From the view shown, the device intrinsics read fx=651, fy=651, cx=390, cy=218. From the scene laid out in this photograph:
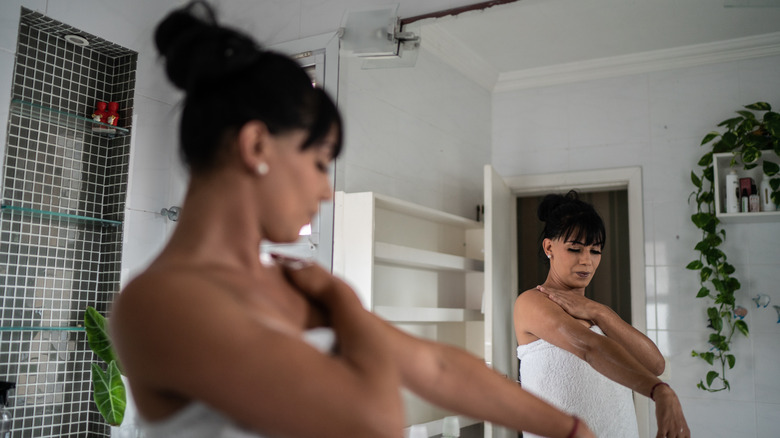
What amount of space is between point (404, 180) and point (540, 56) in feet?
1.11

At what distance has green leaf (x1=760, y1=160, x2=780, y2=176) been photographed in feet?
3.19

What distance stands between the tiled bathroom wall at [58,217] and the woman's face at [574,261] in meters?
1.09

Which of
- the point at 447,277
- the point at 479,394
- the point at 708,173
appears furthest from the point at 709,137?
the point at 479,394

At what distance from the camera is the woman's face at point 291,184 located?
1.53 ft

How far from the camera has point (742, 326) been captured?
3.15 feet

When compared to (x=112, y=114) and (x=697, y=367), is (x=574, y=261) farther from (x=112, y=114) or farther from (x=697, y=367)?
(x=112, y=114)

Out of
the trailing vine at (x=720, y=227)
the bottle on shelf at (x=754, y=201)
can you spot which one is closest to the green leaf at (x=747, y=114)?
the trailing vine at (x=720, y=227)

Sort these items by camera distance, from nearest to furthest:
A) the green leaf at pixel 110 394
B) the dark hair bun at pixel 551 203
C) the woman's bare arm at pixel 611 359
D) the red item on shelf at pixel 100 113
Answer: the woman's bare arm at pixel 611 359
the dark hair bun at pixel 551 203
the green leaf at pixel 110 394
the red item on shelf at pixel 100 113

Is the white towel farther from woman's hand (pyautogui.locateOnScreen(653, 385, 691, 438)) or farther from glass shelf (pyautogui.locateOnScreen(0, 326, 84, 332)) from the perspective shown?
glass shelf (pyautogui.locateOnScreen(0, 326, 84, 332))

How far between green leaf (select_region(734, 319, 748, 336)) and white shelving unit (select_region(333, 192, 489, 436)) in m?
0.39

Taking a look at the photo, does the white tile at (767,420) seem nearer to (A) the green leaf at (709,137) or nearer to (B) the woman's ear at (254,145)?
(A) the green leaf at (709,137)

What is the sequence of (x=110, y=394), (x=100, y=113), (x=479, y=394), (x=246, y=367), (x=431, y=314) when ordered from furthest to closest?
(x=100, y=113) → (x=110, y=394) → (x=431, y=314) → (x=479, y=394) → (x=246, y=367)

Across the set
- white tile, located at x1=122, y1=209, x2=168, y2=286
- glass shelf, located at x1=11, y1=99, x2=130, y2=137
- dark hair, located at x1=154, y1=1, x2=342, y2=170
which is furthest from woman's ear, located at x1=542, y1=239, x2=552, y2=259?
glass shelf, located at x1=11, y1=99, x2=130, y2=137

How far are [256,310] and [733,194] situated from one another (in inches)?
31.9
